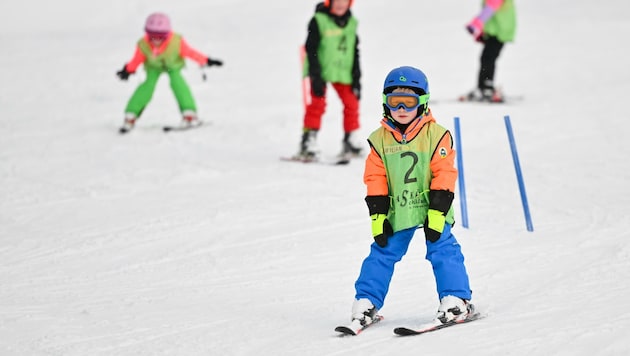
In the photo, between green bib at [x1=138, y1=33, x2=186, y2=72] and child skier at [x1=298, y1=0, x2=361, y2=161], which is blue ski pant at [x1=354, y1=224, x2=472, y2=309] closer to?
child skier at [x1=298, y1=0, x2=361, y2=161]

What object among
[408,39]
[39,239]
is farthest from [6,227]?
[408,39]

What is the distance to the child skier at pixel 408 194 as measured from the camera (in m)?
5.15

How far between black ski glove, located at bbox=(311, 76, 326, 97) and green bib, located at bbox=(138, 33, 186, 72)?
2581 millimetres

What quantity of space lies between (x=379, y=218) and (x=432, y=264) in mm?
366

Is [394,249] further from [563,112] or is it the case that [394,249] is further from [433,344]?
[563,112]

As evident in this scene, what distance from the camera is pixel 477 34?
12789 millimetres

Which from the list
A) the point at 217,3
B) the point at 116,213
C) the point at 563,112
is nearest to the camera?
the point at 116,213

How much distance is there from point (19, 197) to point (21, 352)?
4.22m

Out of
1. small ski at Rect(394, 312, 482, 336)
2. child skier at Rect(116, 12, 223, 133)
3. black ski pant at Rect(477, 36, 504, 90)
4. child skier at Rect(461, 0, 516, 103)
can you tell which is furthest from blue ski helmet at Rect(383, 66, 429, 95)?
black ski pant at Rect(477, 36, 504, 90)

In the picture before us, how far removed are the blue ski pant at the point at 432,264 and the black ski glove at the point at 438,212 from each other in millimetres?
90

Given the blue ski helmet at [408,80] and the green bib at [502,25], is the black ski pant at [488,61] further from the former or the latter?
the blue ski helmet at [408,80]

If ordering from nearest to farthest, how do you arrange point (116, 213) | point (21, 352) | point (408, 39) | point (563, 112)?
point (21, 352) → point (116, 213) → point (563, 112) → point (408, 39)

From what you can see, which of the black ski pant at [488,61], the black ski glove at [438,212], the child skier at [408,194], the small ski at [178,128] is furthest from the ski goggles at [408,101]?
the black ski pant at [488,61]

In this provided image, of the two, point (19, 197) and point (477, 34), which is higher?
point (477, 34)
